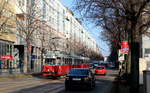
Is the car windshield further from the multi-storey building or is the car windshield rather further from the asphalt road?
the multi-storey building

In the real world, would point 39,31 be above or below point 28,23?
below

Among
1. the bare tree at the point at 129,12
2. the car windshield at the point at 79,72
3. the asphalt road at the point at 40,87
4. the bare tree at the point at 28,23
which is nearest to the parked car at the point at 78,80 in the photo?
the car windshield at the point at 79,72

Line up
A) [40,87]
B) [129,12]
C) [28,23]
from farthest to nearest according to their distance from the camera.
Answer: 1. [28,23]
2. [40,87]
3. [129,12]

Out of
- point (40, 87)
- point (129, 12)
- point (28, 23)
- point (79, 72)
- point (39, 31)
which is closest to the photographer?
point (129, 12)

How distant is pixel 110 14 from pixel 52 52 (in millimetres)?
47814

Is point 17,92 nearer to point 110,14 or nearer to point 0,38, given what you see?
point 110,14

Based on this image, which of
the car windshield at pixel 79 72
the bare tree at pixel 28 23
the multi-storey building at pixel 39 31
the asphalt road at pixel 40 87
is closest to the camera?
the asphalt road at pixel 40 87

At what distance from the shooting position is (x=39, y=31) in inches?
2039

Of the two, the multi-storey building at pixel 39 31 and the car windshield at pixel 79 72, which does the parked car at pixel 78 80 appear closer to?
the car windshield at pixel 79 72

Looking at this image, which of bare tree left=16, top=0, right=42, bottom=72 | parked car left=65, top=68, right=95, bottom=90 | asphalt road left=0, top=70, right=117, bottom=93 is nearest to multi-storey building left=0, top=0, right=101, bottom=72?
bare tree left=16, top=0, right=42, bottom=72

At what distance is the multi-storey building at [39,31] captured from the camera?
4663cm

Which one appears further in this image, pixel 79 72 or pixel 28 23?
pixel 28 23

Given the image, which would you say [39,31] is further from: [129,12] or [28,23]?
[129,12]

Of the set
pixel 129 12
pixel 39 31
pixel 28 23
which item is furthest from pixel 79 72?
pixel 39 31
